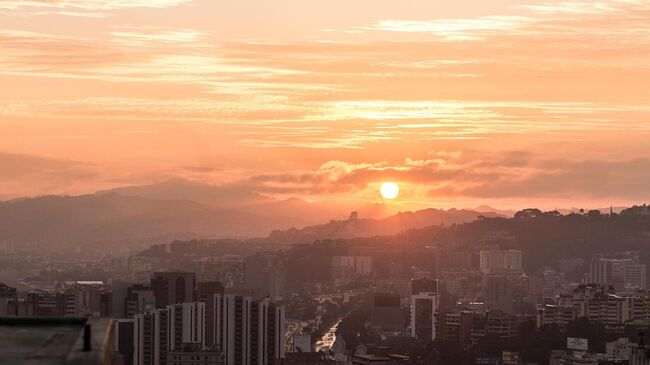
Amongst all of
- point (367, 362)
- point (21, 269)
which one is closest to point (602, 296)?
point (367, 362)

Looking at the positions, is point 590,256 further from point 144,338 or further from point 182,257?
point 144,338

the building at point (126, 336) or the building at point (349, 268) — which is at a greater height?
the building at point (349, 268)

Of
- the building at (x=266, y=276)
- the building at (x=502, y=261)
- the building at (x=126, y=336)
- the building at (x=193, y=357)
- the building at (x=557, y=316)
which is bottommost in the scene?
the building at (x=193, y=357)

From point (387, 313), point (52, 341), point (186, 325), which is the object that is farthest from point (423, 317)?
point (52, 341)

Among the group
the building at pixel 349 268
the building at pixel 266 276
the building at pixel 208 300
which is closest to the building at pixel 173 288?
the building at pixel 208 300

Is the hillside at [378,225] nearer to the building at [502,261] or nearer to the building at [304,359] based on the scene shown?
the building at [502,261]

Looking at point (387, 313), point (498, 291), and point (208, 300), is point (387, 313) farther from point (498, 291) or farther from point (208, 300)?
point (208, 300)
